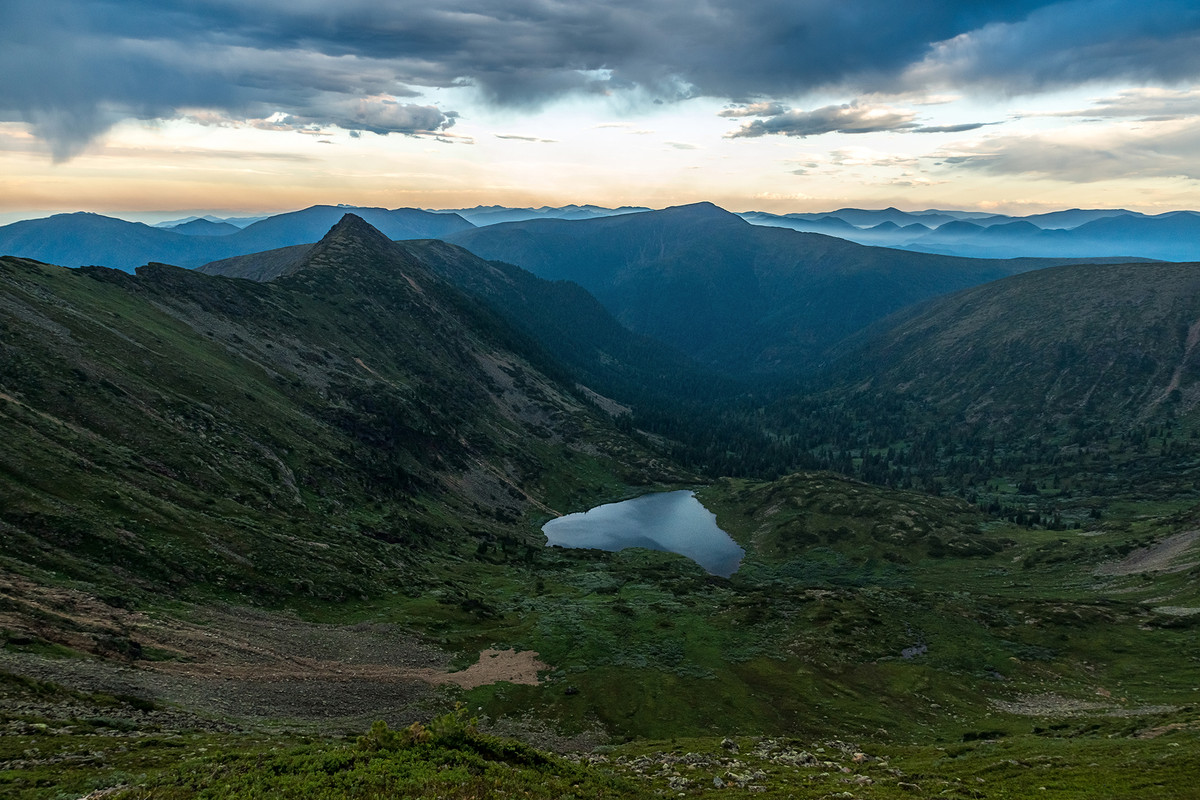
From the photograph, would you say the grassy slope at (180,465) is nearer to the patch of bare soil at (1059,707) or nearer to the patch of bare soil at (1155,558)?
the patch of bare soil at (1059,707)

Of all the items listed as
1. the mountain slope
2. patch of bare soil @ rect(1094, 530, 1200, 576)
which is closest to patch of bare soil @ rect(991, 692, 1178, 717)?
patch of bare soil @ rect(1094, 530, 1200, 576)

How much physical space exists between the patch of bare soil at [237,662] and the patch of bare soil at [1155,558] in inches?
6004

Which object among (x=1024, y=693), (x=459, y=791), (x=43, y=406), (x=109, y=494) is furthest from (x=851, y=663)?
(x=43, y=406)

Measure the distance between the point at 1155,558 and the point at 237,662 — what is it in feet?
652

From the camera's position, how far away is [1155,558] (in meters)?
154

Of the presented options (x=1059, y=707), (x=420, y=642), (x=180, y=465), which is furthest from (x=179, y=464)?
(x=1059, y=707)

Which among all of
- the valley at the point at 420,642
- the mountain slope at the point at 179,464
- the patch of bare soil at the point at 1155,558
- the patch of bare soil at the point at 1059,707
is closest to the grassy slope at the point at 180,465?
the mountain slope at the point at 179,464

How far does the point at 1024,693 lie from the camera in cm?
9031

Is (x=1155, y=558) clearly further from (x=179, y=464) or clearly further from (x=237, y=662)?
(x=179, y=464)

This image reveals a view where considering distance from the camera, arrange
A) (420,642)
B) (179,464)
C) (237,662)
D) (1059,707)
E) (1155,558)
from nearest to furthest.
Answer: (237,662), (1059,707), (420,642), (179,464), (1155,558)

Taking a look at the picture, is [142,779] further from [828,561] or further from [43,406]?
[828,561]

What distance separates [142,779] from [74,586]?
47555 mm

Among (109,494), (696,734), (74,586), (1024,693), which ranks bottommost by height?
(1024,693)

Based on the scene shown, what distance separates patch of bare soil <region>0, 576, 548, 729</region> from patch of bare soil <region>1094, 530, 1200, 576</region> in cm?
15250
